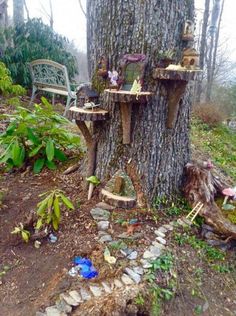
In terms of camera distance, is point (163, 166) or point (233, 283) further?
point (163, 166)

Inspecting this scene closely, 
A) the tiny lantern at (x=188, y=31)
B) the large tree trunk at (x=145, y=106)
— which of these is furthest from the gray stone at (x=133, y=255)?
the tiny lantern at (x=188, y=31)

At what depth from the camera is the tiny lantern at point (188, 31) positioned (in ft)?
6.63

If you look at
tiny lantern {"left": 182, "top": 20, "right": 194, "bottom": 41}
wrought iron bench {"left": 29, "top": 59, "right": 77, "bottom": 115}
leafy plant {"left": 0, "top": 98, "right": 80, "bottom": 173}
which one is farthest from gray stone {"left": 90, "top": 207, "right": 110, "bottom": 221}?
wrought iron bench {"left": 29, "top": 59, "right": 77, "bottom": 115}

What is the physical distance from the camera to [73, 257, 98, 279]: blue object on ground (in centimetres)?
173

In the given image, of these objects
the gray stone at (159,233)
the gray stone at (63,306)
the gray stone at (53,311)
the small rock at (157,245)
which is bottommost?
the gray stone at (53,311)

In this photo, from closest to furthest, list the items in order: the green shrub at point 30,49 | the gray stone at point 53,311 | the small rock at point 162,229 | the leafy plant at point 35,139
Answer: the gray stone at point 53,311
the small rock at point 162,229
the leafy plant at point 35,139
the green shrub at point 30,49

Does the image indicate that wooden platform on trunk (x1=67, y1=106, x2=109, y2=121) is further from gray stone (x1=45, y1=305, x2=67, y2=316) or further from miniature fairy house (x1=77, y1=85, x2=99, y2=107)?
gray stone (x1=45, y1=305, x2=67, y2=316)

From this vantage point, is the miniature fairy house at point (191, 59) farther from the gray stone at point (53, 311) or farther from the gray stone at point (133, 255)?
the gray stone at point (53, 311)

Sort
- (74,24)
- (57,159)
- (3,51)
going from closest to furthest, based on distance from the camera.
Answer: (57,159)
(3,51)
(74,24)

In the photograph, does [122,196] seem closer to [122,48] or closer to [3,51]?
[122,48]

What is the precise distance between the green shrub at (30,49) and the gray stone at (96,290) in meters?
4.88

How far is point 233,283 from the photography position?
6.55ft

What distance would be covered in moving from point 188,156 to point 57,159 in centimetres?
122

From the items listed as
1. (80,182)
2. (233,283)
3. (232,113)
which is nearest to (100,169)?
(80,182)
